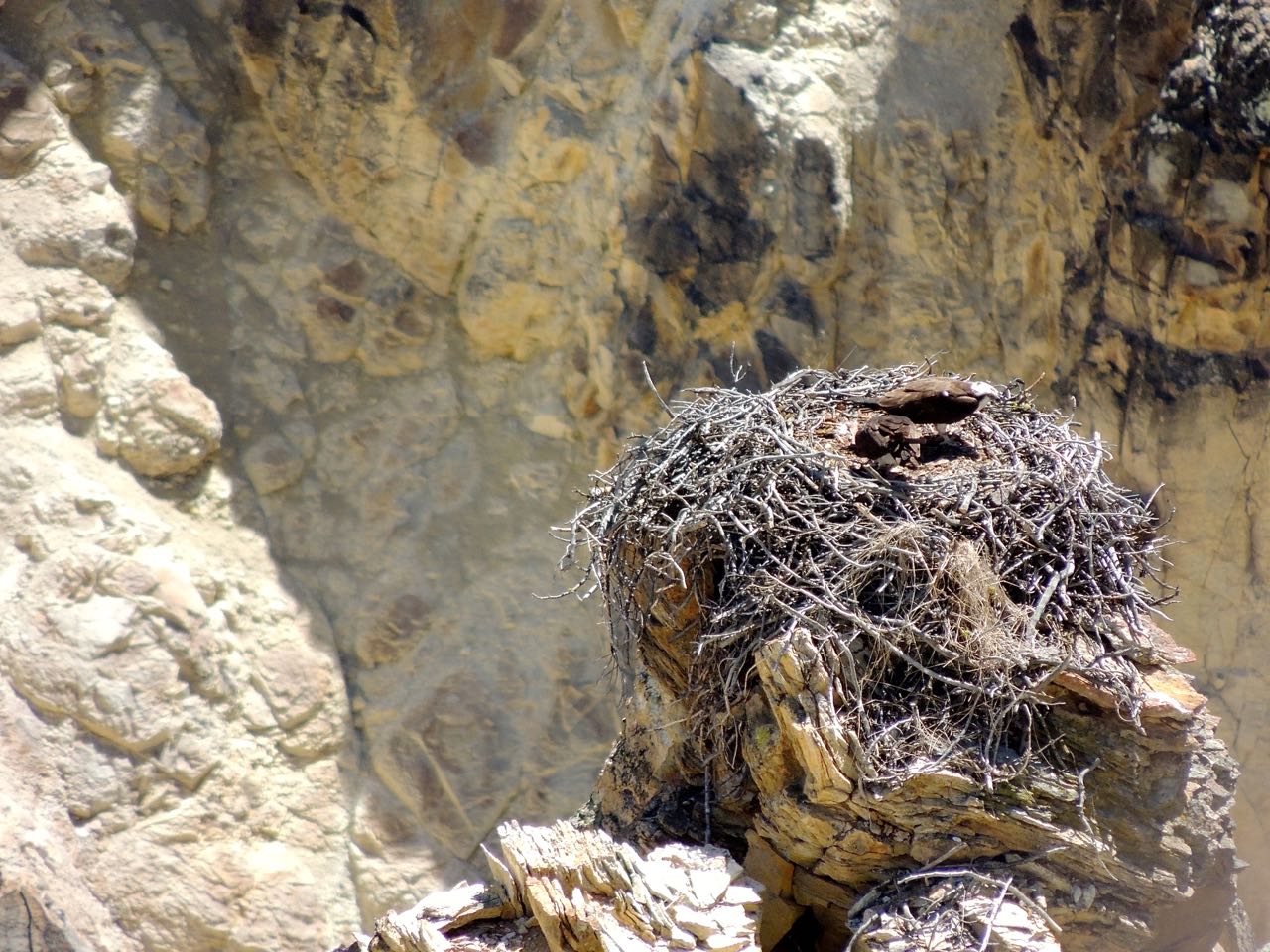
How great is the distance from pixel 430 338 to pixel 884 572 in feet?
17.3

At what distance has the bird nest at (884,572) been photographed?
285 cm

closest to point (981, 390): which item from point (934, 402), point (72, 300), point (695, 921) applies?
point (934, 402)

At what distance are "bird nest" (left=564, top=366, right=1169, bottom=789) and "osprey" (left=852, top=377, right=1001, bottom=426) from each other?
0.15 meters

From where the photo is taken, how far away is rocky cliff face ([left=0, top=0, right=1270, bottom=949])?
584cm

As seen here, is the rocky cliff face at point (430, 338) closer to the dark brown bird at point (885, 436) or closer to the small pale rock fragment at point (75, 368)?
the small pale rock fragment at point (75, 368)

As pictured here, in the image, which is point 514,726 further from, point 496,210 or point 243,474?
point 496,210

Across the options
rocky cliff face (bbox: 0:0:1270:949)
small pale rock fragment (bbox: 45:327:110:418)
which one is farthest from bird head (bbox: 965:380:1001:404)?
small pale rock fragment (bbox: 45:327:110:418)

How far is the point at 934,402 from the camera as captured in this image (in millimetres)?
3301

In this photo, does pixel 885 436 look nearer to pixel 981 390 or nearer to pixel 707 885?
pixel 981 390

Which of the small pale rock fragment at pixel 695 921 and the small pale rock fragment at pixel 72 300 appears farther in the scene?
the small pale rock fragment at pixel 72 300

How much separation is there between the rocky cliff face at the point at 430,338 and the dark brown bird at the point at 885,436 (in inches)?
105

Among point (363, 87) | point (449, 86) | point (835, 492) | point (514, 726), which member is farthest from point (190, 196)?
point (835, 492)

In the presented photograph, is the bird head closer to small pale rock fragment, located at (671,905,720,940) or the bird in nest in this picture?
the bird in nest

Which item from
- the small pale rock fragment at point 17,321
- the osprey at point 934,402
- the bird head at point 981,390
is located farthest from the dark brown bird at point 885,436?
the small pale rock fragment at point 17,321
